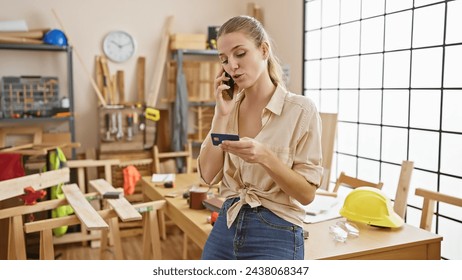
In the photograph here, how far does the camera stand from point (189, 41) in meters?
4.30

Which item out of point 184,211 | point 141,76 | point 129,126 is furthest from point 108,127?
point 184,211

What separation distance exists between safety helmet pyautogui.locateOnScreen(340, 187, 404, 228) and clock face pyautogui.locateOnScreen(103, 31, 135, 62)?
292 centimetres

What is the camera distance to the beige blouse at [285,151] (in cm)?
123

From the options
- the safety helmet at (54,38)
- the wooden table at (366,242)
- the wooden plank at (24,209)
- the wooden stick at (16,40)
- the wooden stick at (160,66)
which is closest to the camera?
the wooden table at (366,242)

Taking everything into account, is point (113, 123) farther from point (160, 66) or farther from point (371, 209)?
point (371, 209)

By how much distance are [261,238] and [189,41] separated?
330cm

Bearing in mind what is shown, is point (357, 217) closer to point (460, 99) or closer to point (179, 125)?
point (460, 99)

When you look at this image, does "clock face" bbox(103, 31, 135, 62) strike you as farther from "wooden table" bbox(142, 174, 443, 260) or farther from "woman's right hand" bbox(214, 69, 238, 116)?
"woman's right hand" bbox(214, 69, 238, 116)

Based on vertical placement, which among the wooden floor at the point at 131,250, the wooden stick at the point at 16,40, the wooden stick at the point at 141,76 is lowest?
the wooden floor at the point at 131,250

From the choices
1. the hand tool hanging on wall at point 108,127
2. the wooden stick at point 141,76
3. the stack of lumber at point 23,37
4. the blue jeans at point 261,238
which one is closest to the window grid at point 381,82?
the wooden stick at point 141,76

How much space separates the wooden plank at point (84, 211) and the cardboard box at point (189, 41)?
82.6 inches

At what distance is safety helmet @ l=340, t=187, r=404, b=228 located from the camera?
6.36ft

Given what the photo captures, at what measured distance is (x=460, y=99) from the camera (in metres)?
2.64

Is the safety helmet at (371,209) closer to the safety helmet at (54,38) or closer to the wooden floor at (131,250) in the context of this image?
the wooden floor at (131,250)
